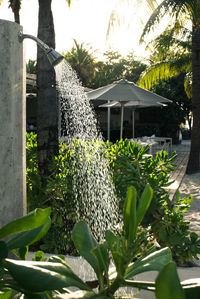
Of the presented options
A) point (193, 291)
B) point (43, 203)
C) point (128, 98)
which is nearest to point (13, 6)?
point (128, 98)

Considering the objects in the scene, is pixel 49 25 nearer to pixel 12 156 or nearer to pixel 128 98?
pixel 12 156

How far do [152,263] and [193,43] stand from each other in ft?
37.1

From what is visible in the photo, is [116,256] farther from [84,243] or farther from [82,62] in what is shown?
[82,62]

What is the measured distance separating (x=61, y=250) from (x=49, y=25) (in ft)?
9.38

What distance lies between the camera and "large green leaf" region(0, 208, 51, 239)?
1064 mm

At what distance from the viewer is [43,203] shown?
3732mm

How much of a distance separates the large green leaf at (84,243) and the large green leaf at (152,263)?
12cm

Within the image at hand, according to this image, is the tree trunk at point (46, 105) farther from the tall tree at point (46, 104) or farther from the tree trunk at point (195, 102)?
the tree trunk at point (195, 102)

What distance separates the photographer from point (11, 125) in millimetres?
1789

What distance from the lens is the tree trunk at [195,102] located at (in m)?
11.3

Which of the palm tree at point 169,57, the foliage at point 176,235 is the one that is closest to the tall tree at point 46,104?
the foliage at point 176,235

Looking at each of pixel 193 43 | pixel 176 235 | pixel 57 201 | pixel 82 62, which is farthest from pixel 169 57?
pixel 82 62

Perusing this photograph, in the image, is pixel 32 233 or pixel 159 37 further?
pixel 159 37

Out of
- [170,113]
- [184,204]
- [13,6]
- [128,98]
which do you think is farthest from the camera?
[170,113]
